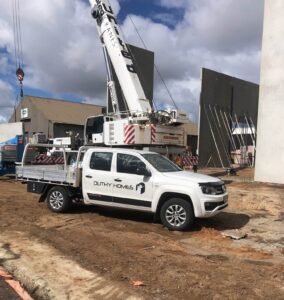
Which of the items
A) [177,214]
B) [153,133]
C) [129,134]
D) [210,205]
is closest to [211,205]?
[210,205]

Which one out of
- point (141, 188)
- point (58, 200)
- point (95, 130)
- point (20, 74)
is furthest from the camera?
point (20, 74)

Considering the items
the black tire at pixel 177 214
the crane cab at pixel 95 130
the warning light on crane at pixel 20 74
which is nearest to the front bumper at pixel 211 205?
the black tire at pixel 177 214

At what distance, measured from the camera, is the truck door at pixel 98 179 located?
1077cm

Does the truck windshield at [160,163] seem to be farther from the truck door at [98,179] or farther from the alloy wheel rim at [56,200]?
the alloy wheel rim at [56,200]

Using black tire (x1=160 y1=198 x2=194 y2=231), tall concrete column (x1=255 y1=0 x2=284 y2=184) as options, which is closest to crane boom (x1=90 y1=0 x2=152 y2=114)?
tall concrete column (x1=255 y1=0 x2=284 y2=184)

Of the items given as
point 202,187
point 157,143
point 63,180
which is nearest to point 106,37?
point 157,143

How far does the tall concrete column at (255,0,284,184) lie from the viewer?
63.4 feet

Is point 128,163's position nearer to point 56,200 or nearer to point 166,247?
point 56,200

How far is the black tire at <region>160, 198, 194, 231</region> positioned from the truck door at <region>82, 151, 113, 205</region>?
1.55 meters

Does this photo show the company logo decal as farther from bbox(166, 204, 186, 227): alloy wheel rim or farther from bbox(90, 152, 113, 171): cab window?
bbox(90, 152, 113, 171): cab window

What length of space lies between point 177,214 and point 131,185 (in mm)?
1324

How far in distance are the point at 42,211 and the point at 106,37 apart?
32.0ft

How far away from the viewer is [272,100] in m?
19.6

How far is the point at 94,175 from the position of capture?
36.1ft
